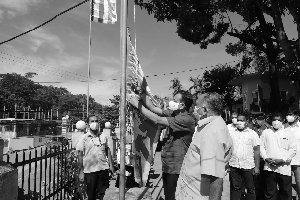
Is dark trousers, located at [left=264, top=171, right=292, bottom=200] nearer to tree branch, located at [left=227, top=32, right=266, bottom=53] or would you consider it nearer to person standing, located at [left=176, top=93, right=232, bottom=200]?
person standing, located at [left=176, top=93, right=232, bottom=200]

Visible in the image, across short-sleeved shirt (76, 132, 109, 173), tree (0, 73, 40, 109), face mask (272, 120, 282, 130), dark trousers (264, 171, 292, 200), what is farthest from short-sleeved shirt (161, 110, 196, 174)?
tree (0, 73, 40, 109)

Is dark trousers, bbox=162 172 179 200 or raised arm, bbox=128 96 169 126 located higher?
raised arm, bbox=128 96 169 126

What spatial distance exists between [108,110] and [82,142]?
41.8ft

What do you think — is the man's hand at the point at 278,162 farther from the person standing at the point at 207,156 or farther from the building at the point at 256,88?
the building at the point at 256,88

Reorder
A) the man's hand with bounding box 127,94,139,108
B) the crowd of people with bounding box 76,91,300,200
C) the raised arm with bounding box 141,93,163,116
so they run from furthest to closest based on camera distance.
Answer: the raised arm with bounding box 141,93,163,116 < the man's hand with bounding box 127,94,139,108 < the crowd of people with bounding box 76,91,300,200

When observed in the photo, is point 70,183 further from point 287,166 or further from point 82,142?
point 287,166

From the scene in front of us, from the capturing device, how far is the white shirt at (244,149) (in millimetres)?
6676

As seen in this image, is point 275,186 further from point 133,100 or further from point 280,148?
point 133,100

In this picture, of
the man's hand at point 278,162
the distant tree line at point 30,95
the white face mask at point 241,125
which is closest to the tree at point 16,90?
the distant tree line at point 30,95

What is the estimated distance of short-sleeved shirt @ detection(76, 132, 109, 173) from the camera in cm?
609

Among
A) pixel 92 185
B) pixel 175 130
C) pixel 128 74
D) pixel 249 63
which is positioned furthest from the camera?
pixel 249 63

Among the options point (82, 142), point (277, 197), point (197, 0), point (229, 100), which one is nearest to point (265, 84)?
point (229, 100)

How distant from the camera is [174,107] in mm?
4656

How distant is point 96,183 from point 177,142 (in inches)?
90.5
